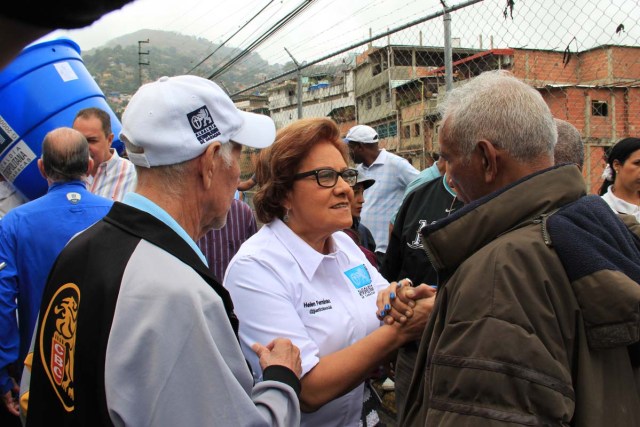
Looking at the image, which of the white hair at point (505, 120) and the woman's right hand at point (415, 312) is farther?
the woman's right hand at point (415, 312)

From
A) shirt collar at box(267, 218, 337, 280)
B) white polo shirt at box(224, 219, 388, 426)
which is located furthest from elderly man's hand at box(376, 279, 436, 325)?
shirt collar at box(267, 218, 337, 280)

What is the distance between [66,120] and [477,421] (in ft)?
12.4

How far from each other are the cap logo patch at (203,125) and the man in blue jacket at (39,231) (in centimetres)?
169

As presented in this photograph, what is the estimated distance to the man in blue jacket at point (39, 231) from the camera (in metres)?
2.87

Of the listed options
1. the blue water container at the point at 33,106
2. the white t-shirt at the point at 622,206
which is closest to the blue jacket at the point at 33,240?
the blue water container at the point at 33,106

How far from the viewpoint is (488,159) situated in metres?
1.60

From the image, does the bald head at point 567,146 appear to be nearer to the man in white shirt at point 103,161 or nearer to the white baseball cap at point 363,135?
the man in white shirt at point 103,161

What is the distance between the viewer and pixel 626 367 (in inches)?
53.9

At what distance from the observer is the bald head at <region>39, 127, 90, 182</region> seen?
2.96m

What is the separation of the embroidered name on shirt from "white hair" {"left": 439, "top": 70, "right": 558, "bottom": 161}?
2.89 feet

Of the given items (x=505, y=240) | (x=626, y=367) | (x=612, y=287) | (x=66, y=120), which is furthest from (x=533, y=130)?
(x=66, y=120)

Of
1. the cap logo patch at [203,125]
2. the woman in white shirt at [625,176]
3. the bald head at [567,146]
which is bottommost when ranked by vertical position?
the woman in white shirt at [625,176]

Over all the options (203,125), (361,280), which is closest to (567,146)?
(361,280)

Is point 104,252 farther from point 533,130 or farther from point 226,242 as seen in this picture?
point 226,242
